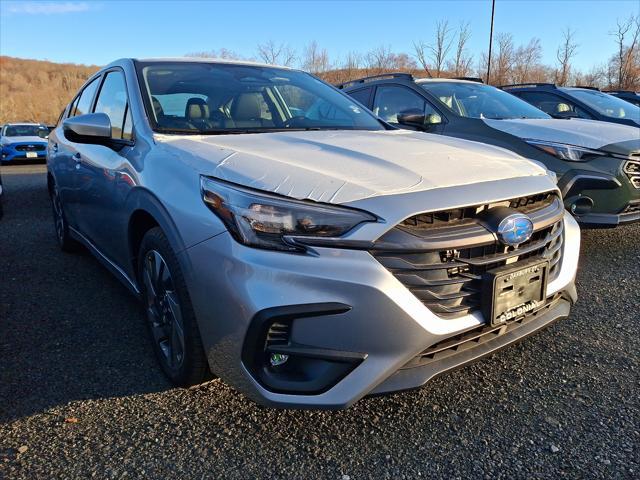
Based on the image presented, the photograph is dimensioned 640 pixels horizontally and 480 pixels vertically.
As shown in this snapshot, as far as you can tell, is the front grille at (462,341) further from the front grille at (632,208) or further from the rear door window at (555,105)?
the rear door window at (555,105)

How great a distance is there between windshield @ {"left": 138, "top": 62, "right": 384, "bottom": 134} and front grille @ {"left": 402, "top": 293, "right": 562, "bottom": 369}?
5.24 feet

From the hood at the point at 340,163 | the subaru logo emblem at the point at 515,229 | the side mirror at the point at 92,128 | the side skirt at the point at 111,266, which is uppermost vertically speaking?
the side mirror at the point at 92,128

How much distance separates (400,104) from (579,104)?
359cm

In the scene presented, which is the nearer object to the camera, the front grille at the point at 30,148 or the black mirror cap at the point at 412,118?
the black mirror cap at the point at 412,118

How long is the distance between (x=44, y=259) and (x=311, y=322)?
3.89m

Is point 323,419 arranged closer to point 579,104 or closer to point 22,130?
point 579,104

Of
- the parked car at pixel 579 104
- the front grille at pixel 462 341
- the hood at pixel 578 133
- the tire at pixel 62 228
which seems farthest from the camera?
the parked car at pixel 579 104

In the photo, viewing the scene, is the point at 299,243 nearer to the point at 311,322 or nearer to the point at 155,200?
the point at 311,322

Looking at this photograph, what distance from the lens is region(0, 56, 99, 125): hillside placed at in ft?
156

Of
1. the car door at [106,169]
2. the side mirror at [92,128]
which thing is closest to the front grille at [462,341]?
the car door at [106,169]

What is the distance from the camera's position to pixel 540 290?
215cm

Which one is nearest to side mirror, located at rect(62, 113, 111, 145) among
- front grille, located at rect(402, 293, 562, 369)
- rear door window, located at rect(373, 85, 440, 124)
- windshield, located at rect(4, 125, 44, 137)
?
front grille, located at rect(402, 293, 562, 369)

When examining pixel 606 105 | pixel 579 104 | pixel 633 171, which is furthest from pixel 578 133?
pixel 606 105

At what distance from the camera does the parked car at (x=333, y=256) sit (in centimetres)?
177
